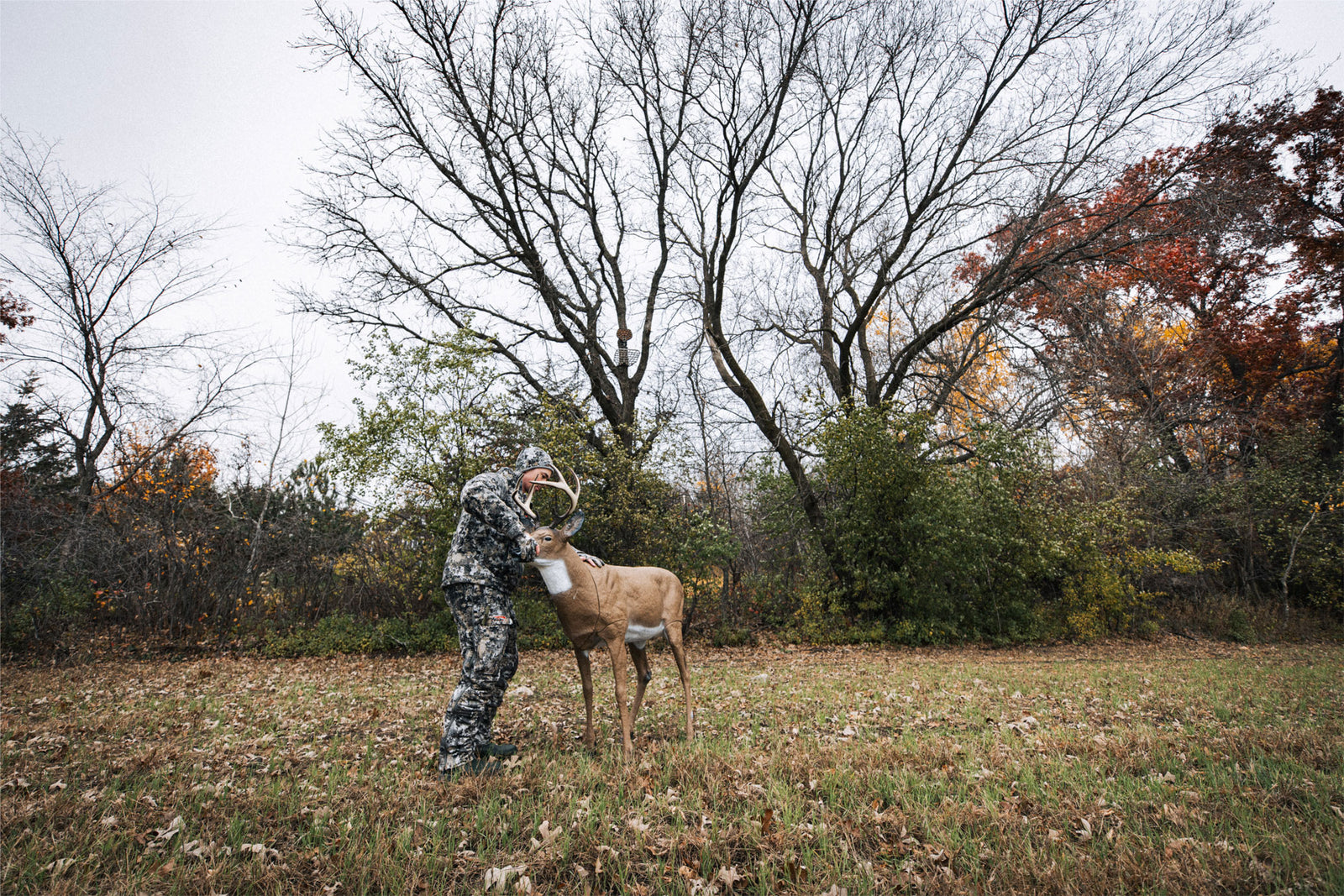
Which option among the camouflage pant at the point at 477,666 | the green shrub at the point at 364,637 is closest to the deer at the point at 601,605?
the camouflage pant at the point at 477,666

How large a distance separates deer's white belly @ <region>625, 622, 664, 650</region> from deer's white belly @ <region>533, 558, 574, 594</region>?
66cm

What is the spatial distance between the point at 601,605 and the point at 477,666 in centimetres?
98

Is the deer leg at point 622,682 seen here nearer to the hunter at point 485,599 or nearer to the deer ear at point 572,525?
the hunter at point 485,599

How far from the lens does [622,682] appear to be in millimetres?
4633

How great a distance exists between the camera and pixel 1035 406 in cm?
1559

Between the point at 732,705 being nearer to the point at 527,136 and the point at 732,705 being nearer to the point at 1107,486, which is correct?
the point at 1107,486

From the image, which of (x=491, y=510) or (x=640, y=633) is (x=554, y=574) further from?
(x=640, y=633)

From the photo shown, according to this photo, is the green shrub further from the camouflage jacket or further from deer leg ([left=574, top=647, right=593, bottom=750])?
the camouflage jacket

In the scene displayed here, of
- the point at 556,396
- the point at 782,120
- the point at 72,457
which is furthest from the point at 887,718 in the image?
the point at 72,457

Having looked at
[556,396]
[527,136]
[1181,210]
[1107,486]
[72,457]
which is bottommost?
[1107,486]

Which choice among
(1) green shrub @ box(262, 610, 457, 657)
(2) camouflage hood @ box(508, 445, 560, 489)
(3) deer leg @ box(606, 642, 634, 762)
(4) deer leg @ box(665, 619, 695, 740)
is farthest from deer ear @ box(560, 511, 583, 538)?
(1) green shrub @ box(262, 610, 457, 657)

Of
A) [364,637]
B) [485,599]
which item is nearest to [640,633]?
[485,599]

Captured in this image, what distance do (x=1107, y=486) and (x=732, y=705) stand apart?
12.1m

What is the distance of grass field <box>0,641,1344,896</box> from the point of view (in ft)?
9.19
